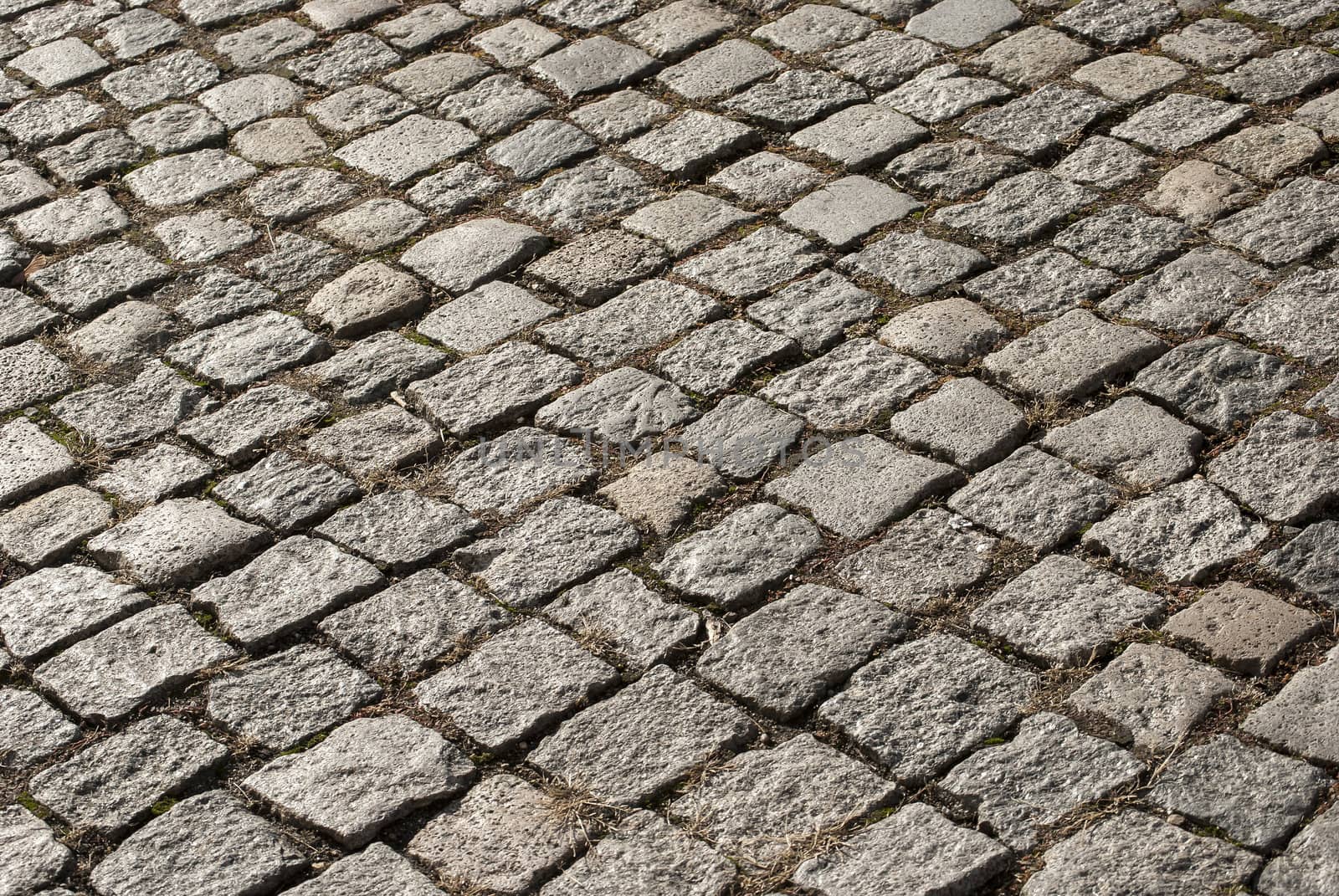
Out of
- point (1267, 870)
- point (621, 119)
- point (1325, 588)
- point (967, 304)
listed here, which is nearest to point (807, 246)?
point (967, 304)

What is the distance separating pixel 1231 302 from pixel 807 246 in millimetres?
1121

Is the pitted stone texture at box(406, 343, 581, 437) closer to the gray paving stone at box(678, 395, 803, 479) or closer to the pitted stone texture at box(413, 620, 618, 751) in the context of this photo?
the gray paving stone at box(678, 395, 803, 479)

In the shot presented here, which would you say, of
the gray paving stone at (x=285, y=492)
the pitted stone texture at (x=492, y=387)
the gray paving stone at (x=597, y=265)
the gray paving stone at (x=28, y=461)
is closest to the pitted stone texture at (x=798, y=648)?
the pitted stone texture at (x=492, y=387)

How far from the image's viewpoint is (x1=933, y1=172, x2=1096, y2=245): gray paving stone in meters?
4.19

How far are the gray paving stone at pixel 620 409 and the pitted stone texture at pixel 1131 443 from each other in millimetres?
901

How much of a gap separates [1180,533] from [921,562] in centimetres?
56

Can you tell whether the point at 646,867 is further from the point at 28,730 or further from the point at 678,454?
the point at 28,730

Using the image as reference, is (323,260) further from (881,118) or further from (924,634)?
(924,634)

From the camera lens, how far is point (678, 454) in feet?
11.9

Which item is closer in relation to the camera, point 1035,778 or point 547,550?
point 1035,778

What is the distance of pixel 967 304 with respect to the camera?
3947mm

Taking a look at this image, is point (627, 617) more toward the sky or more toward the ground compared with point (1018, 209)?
more toward the ground

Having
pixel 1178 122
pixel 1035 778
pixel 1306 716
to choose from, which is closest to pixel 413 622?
pixel 1035 778

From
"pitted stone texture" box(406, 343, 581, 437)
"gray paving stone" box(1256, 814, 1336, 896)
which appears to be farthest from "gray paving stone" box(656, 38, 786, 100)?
"gray paving stone" box(1256, 814, 1336, 896)
